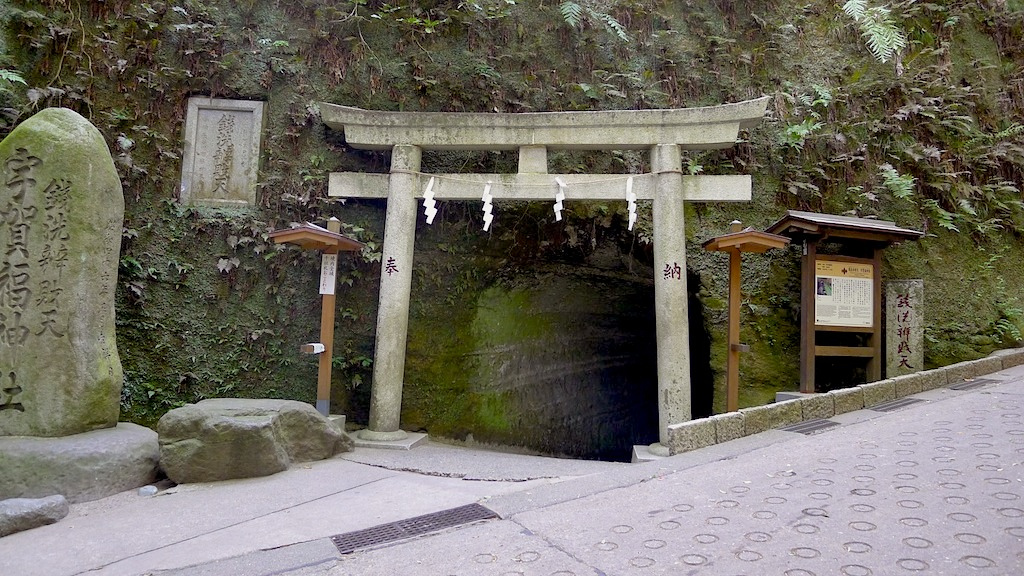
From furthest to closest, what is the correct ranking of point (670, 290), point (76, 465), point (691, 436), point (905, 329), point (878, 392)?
1. point (905, 329)
2. point (670, 290)
3. point (878, 392)
4. point (691, 436)
5. point (76, 465)

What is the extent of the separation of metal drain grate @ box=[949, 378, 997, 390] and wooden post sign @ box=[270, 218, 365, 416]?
24.8ft

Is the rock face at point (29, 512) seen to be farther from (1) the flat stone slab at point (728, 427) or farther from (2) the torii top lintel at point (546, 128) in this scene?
(1) the flat stone slab at point (728, 427)

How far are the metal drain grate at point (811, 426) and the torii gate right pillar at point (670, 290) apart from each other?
3.69 ft

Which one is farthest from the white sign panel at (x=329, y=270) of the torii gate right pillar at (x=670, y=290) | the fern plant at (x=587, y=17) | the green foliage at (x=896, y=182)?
the green foliage at (x=896, y=182)

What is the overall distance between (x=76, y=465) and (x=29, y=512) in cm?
61

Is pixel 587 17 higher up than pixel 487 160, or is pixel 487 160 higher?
pixel 587 17

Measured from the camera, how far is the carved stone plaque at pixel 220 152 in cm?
763

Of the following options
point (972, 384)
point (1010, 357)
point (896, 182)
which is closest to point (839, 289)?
point (972, 384)

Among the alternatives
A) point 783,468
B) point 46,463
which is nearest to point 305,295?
point 46,463

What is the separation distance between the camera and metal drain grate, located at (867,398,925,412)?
246 inches

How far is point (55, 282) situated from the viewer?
210 inches

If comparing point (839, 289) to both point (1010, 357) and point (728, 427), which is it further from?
point (1010, 357)

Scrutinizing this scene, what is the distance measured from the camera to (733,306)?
6.67 m

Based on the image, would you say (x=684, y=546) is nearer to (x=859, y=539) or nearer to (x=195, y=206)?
(x=859, y=539)
